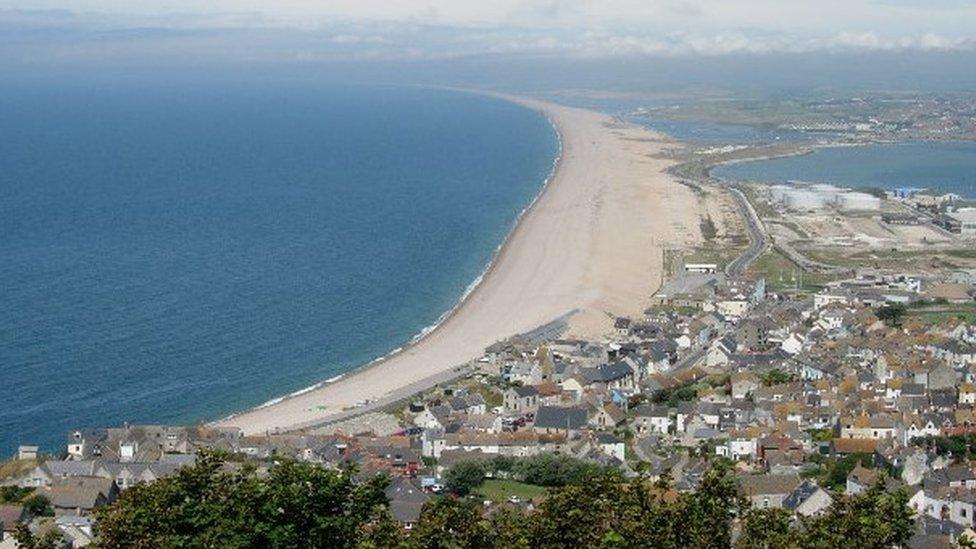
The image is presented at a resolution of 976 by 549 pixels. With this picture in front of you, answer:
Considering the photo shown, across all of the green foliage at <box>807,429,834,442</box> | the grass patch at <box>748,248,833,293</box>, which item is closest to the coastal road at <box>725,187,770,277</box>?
the grass patch at <box>748,248,833,293</box>

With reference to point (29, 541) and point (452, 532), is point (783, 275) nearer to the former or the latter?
point (452, 532)

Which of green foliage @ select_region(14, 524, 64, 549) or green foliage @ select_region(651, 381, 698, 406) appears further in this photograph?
green foliage @ select_region(651, 381, 698, 406)

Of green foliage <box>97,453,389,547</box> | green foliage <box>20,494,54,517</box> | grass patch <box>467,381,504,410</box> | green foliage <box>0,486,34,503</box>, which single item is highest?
green foliage <box>97,453,389,547</box>

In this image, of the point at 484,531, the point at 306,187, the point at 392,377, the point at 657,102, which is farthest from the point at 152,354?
→ the point at 657,102

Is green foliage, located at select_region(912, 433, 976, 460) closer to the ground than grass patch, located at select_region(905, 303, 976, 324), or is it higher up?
higher up

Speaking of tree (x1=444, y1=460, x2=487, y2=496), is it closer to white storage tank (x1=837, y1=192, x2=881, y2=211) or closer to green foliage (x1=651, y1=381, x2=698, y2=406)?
green foliage (x1=651, y1=381, x2=698, y2=406)

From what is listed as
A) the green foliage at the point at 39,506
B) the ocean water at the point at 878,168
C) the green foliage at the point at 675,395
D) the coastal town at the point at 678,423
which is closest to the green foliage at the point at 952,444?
the coastal town at the point at 678,423

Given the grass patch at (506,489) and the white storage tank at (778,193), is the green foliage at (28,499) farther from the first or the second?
the white storage tank at (778,193)
